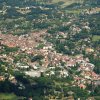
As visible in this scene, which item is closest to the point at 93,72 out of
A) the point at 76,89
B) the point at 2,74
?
the point at 76,89

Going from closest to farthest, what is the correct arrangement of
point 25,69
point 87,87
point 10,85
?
point 10,85 → point 87,87 → point 25,69

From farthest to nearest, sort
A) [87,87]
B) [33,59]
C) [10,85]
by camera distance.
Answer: [33,59]
[87,87]
[10,85]

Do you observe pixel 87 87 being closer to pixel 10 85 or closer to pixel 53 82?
pixel 53 82

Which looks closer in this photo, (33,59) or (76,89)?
(76,89)

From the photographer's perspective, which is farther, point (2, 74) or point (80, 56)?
point (80, 56)

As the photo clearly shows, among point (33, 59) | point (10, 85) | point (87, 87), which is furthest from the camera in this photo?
point (33, 59)

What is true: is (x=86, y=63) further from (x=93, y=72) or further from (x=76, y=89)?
(x=76, y=89)

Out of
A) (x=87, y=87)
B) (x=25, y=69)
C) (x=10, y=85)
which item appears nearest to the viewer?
(x=10, y=85)

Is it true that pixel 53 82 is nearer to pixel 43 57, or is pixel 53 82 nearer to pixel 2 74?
pixel 2 74

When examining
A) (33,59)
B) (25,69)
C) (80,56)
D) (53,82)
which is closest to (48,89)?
(53,82)
